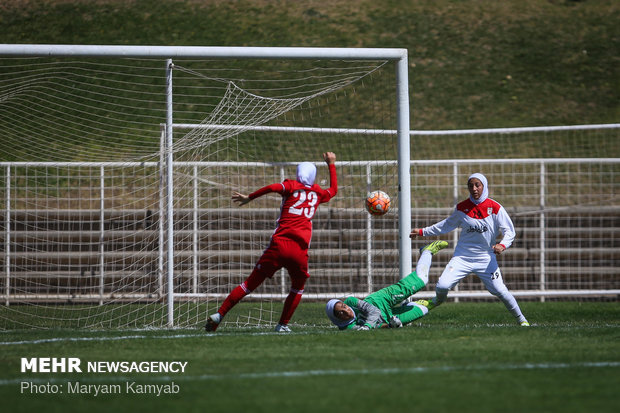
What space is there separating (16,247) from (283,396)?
9.85 meters

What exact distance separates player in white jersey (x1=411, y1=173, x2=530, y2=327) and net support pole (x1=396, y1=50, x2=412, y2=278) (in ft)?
1.03

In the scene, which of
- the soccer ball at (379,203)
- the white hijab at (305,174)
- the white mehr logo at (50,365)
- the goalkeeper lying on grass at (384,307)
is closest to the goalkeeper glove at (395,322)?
the goalkeeper lying on grass at (384,307)

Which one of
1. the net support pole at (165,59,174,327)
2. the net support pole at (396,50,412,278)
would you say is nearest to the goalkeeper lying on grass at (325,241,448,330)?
the net support pole at (396,50,412,278)

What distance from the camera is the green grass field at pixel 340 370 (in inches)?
190

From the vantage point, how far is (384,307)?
29.2 feet

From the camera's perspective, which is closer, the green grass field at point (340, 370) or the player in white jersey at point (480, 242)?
the green grass field at point (340, 370)

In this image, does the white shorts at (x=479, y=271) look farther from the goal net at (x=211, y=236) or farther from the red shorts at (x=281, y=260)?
the red shorts at (x=281, y=260)

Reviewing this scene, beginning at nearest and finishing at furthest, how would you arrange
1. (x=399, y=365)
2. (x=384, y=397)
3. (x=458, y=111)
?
(x=384, y=397)
(x=399, y=365)
(x=458, y=111)

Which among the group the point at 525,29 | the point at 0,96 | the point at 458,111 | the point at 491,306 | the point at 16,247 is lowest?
the point at 491,306

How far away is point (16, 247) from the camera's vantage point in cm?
1348

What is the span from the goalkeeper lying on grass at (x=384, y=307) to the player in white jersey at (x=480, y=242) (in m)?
0.29

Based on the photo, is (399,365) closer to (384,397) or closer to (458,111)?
(384,397)

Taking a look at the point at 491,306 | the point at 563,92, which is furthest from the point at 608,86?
the point at 491,306

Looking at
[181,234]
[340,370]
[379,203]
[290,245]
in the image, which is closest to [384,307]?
[379,203]
